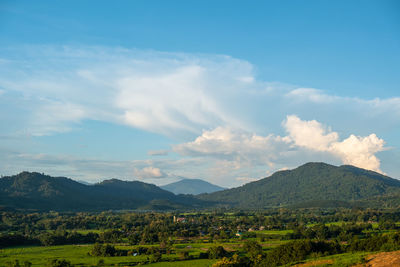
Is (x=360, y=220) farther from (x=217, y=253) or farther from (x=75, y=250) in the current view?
(x=75, y=250)

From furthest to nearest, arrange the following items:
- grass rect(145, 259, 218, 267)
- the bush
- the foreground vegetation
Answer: the bush < grass rect(145, 259, 218, 267) < the foreground vegetation

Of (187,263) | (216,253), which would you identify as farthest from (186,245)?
(187,263)

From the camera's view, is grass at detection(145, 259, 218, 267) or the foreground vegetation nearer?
the foreground vegetation

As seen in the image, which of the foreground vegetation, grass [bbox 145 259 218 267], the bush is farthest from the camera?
the bush

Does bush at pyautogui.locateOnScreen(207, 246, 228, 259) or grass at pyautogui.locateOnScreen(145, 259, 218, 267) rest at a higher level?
bush at pyautogui.locateOnScreen(207, 246, 228, 259)

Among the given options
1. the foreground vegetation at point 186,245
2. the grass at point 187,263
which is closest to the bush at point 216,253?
the foreground vegetation at point 186,245

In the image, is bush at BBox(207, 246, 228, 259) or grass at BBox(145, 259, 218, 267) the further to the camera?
bush at BBox(207, 246, 228, 259)

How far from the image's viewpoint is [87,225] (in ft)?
495

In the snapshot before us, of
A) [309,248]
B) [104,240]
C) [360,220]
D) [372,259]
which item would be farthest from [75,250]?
[360,220]

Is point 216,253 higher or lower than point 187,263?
higher

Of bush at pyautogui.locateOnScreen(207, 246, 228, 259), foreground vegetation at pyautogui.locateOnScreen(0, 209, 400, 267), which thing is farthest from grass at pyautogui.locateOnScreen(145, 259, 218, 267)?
bush at pyautogui.locateOnScreen(207, 246, 228, 259)

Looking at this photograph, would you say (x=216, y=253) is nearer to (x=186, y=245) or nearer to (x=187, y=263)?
(x=187, y=263)

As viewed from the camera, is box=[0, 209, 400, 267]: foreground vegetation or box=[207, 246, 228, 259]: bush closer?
box=[0, 209, 400, 267]: foreground vegetation

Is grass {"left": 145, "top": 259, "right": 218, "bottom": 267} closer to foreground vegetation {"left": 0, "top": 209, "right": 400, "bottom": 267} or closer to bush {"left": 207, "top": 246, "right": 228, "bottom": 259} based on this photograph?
foreground vegetation {"left": 0, "top": 209, "right": 400, "bottom": 267}
